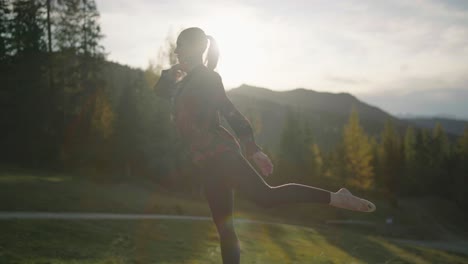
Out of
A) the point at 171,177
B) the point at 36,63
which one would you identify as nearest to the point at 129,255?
the point at 171,177

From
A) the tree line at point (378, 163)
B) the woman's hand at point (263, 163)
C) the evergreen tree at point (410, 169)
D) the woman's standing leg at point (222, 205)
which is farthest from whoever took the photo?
the evergreen tree at point (410, 169)

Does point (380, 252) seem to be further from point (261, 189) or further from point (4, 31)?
point (4, 31)

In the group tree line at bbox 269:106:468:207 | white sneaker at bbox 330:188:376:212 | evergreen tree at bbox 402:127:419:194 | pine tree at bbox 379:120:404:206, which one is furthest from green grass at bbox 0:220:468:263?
evergreen tree at bbox 402:127:419:194

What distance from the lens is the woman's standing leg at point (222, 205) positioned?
4285 millimetres

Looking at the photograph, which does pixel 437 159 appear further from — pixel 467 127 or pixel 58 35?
pixel 58 35

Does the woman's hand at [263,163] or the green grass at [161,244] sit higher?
the woman's hand at [263,163]

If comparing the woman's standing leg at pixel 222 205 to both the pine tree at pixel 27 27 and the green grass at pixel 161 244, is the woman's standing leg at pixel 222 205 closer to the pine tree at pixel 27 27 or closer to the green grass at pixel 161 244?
the green grass at pixel 161 244

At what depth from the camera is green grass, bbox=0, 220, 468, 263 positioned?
12266mm

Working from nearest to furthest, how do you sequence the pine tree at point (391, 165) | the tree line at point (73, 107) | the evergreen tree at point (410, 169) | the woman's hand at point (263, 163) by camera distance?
the woman's hand at point (263, 163), the tree line at point (73, 107), the evergreen tree at point (410, 169), the pine tree at point (391, 165)

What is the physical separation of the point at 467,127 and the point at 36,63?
70741 mm

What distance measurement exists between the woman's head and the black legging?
106cm

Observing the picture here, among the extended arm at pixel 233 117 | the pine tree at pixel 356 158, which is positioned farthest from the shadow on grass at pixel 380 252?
the pine tree at pixel 356 158

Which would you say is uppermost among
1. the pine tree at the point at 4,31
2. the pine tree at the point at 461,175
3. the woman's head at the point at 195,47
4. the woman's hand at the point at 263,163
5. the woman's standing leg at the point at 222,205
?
the pine tree at the point at 4,31

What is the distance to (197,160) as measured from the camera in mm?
4312
